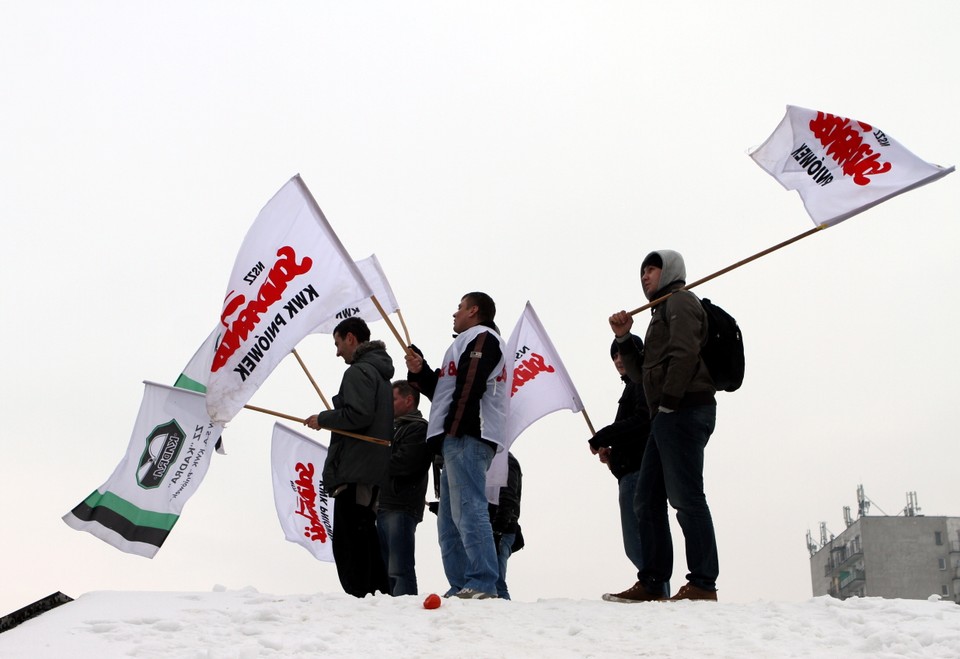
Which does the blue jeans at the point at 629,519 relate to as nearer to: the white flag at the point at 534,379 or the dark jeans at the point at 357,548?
the white flag at the point at 534,379

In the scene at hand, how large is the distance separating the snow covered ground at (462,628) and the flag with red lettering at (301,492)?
3772mm

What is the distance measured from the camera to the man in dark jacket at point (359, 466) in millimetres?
7102

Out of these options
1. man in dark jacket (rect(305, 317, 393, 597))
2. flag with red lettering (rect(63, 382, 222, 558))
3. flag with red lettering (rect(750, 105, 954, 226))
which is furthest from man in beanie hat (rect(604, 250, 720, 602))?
flag with red lettering (rect(63, 382, 222, 558))

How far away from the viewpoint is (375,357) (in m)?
7.53

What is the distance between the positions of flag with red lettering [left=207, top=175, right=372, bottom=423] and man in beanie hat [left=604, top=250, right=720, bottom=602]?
1.84m

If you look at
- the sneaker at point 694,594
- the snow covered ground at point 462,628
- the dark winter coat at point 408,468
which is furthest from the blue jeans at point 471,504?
the sneaker at point 694,594

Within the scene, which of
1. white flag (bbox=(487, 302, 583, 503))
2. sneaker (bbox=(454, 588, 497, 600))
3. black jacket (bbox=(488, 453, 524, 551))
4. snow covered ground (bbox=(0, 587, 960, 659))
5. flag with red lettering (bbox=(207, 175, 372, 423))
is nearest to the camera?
snow covered ground (bbox=(0, 587, 960, 659))

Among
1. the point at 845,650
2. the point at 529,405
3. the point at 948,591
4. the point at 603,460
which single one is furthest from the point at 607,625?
the point at 948,591

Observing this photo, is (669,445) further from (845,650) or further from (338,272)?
(338,272)

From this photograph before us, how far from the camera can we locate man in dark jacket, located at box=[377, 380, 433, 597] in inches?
300

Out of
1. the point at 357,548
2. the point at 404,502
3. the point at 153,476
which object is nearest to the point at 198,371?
the point at 153,476

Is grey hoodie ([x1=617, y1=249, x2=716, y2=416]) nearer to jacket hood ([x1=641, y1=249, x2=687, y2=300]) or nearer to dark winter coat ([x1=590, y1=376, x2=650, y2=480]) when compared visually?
jacket hood ([x1=641, y1=249, x2=687, y2=300])

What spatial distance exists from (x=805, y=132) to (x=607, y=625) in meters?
3.87

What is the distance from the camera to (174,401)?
10.0 metres
